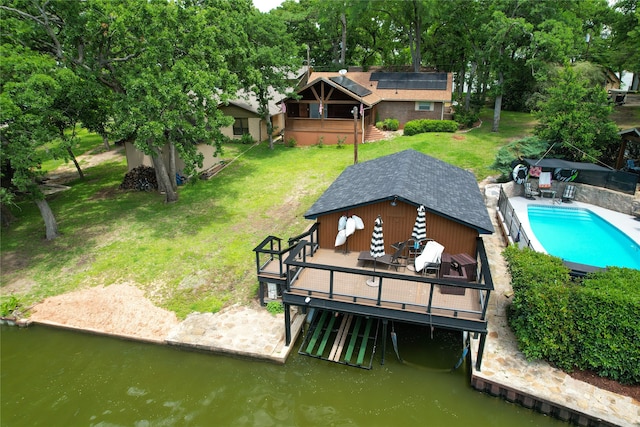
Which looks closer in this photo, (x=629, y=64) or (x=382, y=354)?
(x=382, y=354)

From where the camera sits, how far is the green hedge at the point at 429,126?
3403 centimetres

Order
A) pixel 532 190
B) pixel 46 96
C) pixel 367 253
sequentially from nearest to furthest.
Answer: pixel 367 253 < pixel 46 96 < pixel 532 190

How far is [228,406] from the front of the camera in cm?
1027

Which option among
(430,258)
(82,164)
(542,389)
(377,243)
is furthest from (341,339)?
(82,164)

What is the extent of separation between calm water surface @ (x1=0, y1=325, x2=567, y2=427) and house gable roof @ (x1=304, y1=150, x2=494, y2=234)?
4099mm

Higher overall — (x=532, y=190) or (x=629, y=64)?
(x=629, y=64)

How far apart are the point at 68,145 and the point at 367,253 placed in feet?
47.0

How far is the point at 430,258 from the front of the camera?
1141cm

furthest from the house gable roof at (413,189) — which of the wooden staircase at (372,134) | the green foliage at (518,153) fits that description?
the wooden staircase at (372,134)

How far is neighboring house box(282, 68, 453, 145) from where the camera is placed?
107ft

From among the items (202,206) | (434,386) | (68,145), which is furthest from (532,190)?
(68,145)

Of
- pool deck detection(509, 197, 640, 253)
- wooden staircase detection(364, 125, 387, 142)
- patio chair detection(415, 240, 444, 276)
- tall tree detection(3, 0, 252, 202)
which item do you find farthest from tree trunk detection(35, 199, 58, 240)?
wooden staircase detection(364, 125, 387, 142)

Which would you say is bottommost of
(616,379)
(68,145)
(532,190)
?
(616,379)

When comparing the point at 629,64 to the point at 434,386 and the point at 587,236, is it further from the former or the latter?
the point at 434,386
